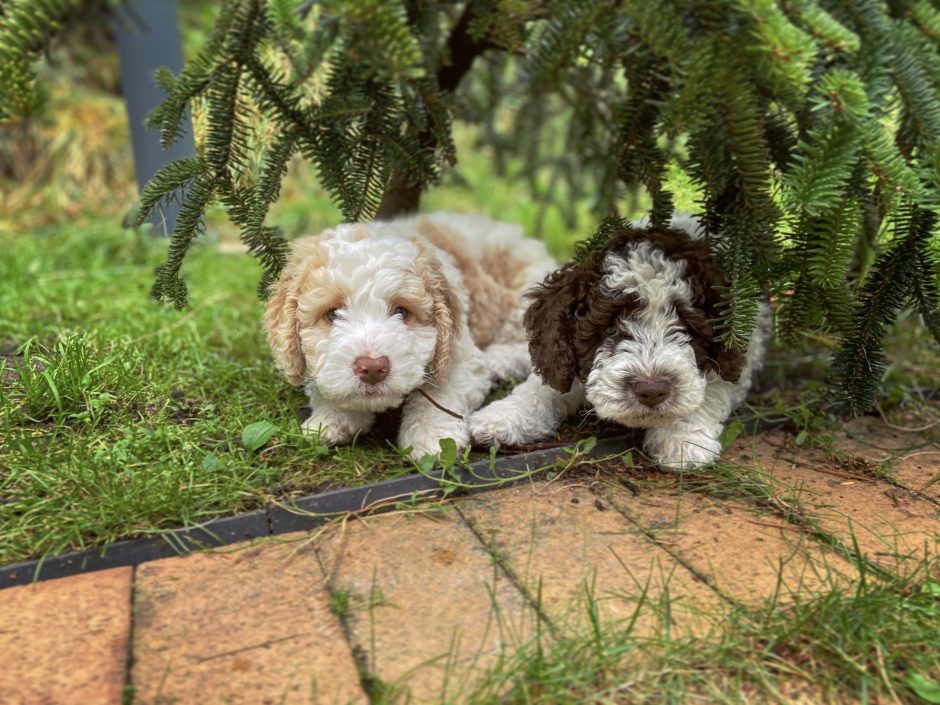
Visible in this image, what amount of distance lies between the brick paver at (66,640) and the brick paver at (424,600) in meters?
0.54

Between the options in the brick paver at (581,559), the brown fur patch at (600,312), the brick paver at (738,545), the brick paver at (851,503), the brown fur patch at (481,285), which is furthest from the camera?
the brown fur patch at (481,285)

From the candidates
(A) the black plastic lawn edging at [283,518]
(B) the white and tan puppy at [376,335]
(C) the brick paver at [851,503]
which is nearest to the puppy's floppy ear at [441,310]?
(B) the white and tan puppy at [376,335]

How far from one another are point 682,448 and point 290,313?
1.46 m

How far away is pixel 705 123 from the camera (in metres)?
2.47

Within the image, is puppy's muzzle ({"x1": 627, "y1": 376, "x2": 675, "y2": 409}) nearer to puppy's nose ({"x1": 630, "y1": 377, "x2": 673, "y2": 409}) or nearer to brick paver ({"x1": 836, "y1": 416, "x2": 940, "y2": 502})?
puppy's nose ({"x1": 630, "y1": 377, "x2": 673, "y2": 409})

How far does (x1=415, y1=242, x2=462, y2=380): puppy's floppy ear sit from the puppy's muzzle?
69cm

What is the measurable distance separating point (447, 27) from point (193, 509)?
278 centimetres

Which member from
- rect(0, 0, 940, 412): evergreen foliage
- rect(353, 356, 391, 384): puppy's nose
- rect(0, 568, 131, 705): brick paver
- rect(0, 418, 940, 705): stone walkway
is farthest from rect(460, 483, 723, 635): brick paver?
rect(0, 568, 131, 705): brick paver

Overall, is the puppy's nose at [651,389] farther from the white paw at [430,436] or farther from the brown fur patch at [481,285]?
the brown fur patch at [481,285]

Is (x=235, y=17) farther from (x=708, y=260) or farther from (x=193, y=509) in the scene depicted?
(x=708, y=260)

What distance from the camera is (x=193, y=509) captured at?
Answer: 2.47 meters

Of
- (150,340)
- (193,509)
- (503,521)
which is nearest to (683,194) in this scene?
(503,521)

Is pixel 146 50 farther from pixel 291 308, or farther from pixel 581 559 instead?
pixel 581 559

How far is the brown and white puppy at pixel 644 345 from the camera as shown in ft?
8.79
